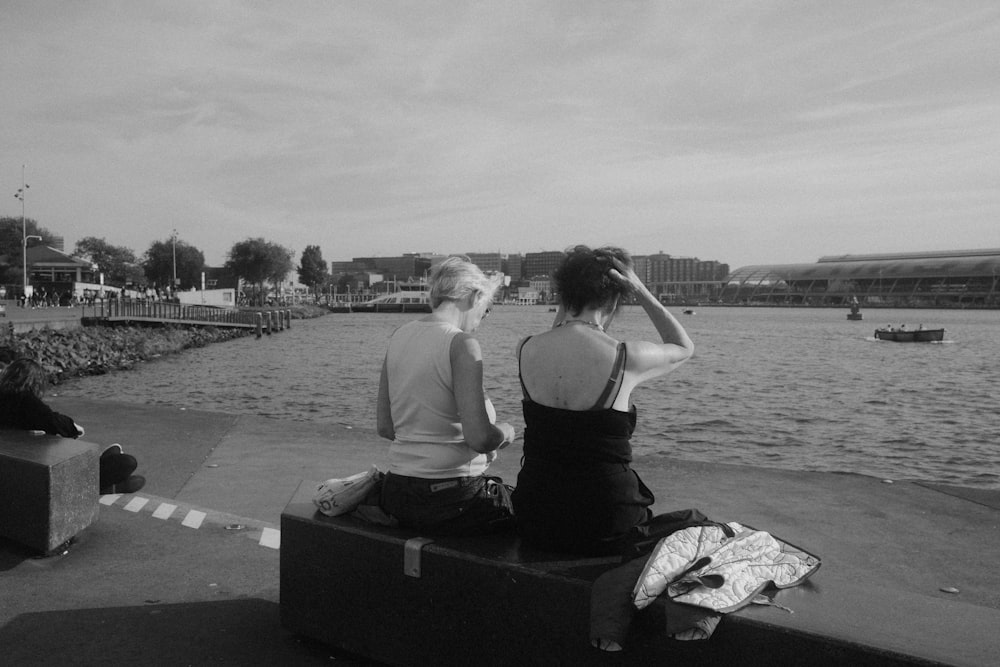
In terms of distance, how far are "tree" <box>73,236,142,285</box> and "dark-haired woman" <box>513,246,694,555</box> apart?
434 ft

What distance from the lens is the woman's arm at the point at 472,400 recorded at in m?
3.43

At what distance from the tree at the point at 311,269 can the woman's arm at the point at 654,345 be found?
17972cm

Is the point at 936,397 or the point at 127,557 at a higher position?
the point at 127,557

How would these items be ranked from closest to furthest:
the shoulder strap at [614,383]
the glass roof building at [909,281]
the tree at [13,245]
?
the shoulder strap at [614,383] → the tree at [13,245] → the glass roof building at [909,281]

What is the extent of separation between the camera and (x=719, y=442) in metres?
17.8

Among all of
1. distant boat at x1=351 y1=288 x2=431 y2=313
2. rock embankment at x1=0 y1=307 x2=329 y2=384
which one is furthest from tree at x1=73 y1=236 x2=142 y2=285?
rock embankment at x1=0 y1=307 x2=329 y2=384

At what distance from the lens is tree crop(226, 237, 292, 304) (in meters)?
131

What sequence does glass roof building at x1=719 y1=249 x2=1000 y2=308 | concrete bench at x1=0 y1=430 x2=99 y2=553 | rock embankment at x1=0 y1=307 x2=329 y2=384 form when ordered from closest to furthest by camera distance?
concrete bench at x1=0 y1=430 x2=99 y2=553 < rock embankment at x1=0 y1=307 x2=329 y2=384 < glass roof building at x1=719 y1=249 x2=1000 y2=308

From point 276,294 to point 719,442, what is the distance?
140 metres

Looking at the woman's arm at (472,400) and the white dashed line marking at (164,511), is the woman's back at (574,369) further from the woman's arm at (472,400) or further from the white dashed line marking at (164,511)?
the white dashed line marking at (164,511)

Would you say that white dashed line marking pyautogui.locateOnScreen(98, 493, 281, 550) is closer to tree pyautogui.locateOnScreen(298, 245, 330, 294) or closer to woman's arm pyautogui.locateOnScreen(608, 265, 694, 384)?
woman's arm pyautogui.locateOnScreen(608, 265, 694, 384)

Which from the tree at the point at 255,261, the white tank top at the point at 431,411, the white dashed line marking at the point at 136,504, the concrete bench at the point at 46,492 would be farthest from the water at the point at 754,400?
the tree at the point at 255,261

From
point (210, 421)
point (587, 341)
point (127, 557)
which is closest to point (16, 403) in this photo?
point (127, 557)

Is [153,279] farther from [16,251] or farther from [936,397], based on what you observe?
[936,397]
